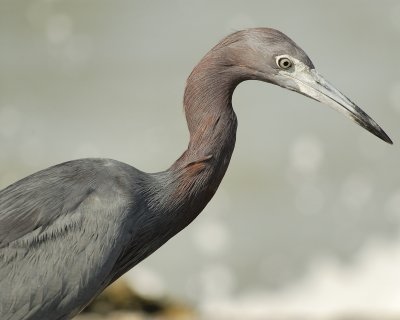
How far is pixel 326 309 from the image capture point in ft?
39.4

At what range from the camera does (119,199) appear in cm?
506

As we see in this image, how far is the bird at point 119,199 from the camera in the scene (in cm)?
494

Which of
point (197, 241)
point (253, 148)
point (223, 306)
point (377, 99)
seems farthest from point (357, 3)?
point (223, 306)

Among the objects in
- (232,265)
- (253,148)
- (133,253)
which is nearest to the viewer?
(133,253)

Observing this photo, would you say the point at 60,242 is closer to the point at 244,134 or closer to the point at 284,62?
the point at 284,62

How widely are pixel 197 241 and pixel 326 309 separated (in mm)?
2335

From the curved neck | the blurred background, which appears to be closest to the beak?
the curved neck

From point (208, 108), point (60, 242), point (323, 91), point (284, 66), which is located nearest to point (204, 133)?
point (208, 108)

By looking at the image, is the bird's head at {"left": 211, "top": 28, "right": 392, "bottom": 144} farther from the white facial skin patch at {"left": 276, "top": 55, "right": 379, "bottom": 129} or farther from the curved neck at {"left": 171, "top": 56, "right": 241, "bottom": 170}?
the curved neck at {"left": 171, "top": 56, "right": 241, "bottom": 170}

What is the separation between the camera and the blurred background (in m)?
13.0

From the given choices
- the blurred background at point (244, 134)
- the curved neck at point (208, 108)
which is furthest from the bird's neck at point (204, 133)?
the blurred background at point (244, 134)

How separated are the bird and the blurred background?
659 cm

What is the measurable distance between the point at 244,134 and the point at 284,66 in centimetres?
907

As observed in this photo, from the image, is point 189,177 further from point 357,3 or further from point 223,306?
point 357,3
